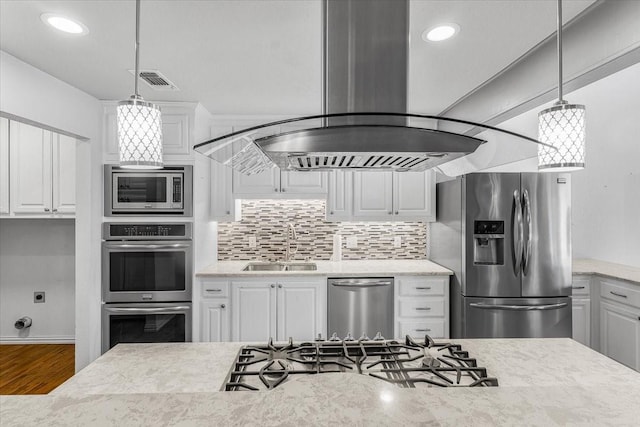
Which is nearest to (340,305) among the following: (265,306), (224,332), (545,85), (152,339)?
(265,306)

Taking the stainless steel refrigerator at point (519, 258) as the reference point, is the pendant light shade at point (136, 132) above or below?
above

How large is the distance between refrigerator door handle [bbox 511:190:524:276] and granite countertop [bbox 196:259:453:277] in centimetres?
54

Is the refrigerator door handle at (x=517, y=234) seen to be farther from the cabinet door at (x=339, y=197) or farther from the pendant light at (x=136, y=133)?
the pendant light at (x=136, y=133)

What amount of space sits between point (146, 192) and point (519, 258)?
125 inches

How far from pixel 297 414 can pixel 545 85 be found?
227 cm

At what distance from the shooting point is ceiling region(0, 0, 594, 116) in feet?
5.76

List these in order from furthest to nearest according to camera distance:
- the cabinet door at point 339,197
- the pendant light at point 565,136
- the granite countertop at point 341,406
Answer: the cabinet door at point 339,197, the pendant light at point 565,136, the granite countertop at point 341,406

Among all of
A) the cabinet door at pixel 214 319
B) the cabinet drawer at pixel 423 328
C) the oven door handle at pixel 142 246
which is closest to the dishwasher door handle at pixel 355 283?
the cabinet drawer at pixel 423 328

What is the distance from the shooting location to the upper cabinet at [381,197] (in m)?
3.69

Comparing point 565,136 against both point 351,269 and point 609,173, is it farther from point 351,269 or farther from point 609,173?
point 609,173

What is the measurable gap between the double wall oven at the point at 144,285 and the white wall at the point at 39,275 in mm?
1257

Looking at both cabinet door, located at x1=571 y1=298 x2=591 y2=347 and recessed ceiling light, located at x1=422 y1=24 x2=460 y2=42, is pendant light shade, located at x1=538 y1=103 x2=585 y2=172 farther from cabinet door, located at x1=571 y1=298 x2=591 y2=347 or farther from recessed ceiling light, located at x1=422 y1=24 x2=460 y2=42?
cabinet door, located at x1=571 y1=298 x2=591 y2=347

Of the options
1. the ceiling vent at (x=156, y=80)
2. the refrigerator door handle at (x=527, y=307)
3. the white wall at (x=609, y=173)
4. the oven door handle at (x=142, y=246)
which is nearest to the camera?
the ceiling vent at (x=156, y=80)

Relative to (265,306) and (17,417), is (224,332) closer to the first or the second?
(265,306)
